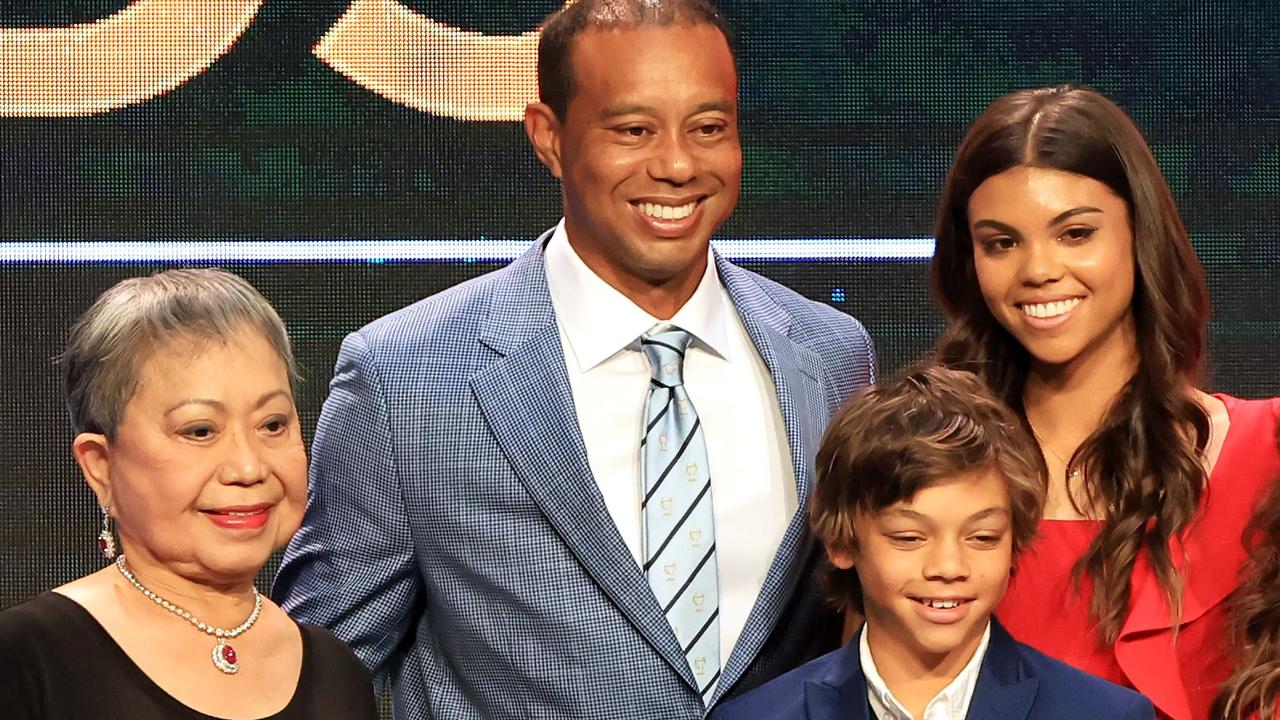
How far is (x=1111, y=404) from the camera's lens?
8.86 ft

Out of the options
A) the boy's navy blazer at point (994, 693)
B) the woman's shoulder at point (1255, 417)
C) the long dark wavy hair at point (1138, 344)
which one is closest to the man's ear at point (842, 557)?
the boy's navy blazer at point (994, 693)

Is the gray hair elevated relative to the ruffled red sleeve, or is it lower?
elevated

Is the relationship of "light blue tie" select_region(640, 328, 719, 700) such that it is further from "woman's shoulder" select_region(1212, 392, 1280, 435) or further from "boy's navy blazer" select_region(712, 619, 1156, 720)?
"woman's shoulder" select_region(1212, 392, 1280, 435)

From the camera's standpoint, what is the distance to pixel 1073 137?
8.66ft

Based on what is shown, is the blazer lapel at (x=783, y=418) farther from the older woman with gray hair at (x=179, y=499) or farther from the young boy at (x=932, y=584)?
the older woman with gray hair at (x=179, y=499)

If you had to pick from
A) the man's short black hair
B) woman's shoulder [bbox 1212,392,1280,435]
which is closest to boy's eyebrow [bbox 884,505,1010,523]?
woman's shoulder [bbox 1212,392,1280,435]

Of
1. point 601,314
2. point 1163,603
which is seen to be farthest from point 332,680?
point 1163,603

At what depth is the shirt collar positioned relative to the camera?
2613 millimetres

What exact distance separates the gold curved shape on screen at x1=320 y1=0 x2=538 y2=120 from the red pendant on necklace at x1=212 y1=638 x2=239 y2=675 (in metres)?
1.96

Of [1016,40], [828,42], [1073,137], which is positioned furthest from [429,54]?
[1073,137]

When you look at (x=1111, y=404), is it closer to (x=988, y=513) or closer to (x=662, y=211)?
(x=988, y=513)

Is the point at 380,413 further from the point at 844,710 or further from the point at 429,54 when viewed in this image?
the point at 429,54

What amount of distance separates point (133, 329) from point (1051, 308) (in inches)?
52.7

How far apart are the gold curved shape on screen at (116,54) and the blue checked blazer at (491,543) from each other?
1.38 m
